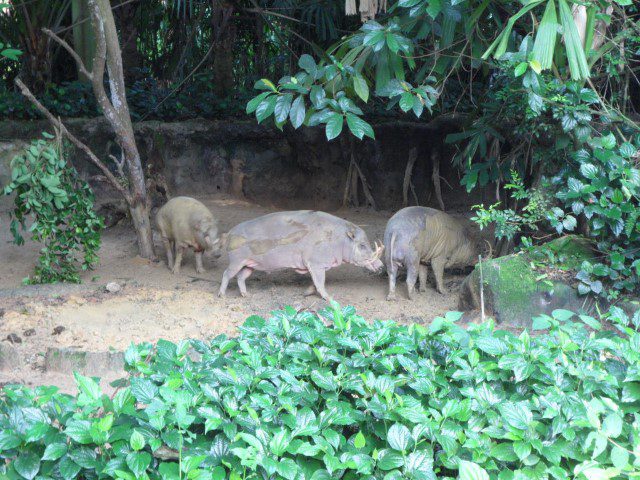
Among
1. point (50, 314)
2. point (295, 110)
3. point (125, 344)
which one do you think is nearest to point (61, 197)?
point (50, 314)

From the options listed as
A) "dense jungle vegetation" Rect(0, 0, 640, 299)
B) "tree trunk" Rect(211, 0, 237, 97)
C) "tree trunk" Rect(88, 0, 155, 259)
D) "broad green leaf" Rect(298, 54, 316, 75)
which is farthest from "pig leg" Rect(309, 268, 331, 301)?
"tree trunk" Rect(211, 0, 237, 97)

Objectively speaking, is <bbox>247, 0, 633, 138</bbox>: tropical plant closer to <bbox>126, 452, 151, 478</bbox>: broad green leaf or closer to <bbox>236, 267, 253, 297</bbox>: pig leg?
<bbox>236, 267, 253, 297</bbox>: pig leg

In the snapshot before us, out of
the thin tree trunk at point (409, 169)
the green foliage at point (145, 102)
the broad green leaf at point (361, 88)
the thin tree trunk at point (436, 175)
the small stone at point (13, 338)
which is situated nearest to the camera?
the broad green leaf at point (361, 88)

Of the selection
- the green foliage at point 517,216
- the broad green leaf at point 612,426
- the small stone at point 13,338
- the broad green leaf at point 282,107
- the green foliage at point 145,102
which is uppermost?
the broad green leaf at point 282,107

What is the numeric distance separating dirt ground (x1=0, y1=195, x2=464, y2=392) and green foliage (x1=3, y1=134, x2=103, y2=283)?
0.33 metres

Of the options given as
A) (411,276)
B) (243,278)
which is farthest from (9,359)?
(411,276)

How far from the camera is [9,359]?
17.7 feet

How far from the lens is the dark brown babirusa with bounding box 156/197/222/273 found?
782 cm

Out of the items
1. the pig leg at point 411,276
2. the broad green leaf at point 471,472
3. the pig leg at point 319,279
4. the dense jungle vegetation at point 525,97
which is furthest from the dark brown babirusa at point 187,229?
the broad green leaf at point 471,472

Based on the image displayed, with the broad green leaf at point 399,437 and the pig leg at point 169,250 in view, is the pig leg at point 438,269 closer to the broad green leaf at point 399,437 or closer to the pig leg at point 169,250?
the pig leg at point 169,250

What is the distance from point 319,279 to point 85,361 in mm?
2626

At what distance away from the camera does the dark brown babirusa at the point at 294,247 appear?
286 inches

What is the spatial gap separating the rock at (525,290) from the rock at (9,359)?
11.9ft

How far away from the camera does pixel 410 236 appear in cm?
732
